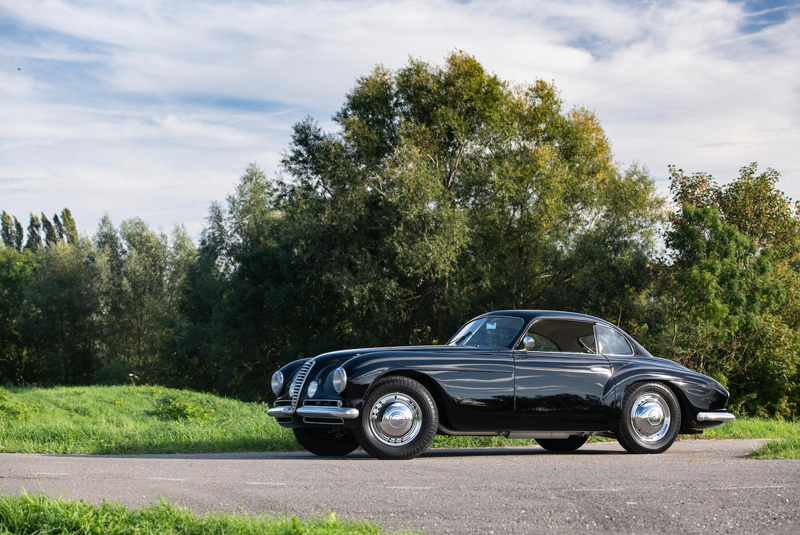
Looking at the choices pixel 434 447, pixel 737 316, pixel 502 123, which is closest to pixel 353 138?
pixel 502 123

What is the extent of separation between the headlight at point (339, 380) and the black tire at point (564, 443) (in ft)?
11.7

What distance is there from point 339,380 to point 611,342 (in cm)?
367

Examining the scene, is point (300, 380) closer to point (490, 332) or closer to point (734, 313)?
point (490, 332)

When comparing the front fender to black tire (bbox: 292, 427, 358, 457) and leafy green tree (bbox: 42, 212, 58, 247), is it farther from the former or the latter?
leafy green tree (bbox: 42, 212, 58, 247)

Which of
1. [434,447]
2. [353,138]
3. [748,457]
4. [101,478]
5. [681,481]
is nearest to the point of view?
[681,481]

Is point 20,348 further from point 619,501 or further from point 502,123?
point 619,501

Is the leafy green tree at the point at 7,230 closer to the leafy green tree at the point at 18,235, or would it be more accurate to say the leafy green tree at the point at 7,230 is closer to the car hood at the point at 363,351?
the leafy green tree at the point at 18,235

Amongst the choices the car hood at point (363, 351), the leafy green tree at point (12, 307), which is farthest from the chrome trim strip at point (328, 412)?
the leafy green tree at point (12, 307)

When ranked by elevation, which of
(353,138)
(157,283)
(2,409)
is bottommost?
(2,409)

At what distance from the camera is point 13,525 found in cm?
419

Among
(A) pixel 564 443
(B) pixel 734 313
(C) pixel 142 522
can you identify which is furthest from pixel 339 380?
(B) pixel 734 313

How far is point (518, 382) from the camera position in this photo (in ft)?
26.8

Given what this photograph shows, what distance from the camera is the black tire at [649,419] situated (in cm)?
867

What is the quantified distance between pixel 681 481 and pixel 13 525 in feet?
14.7
